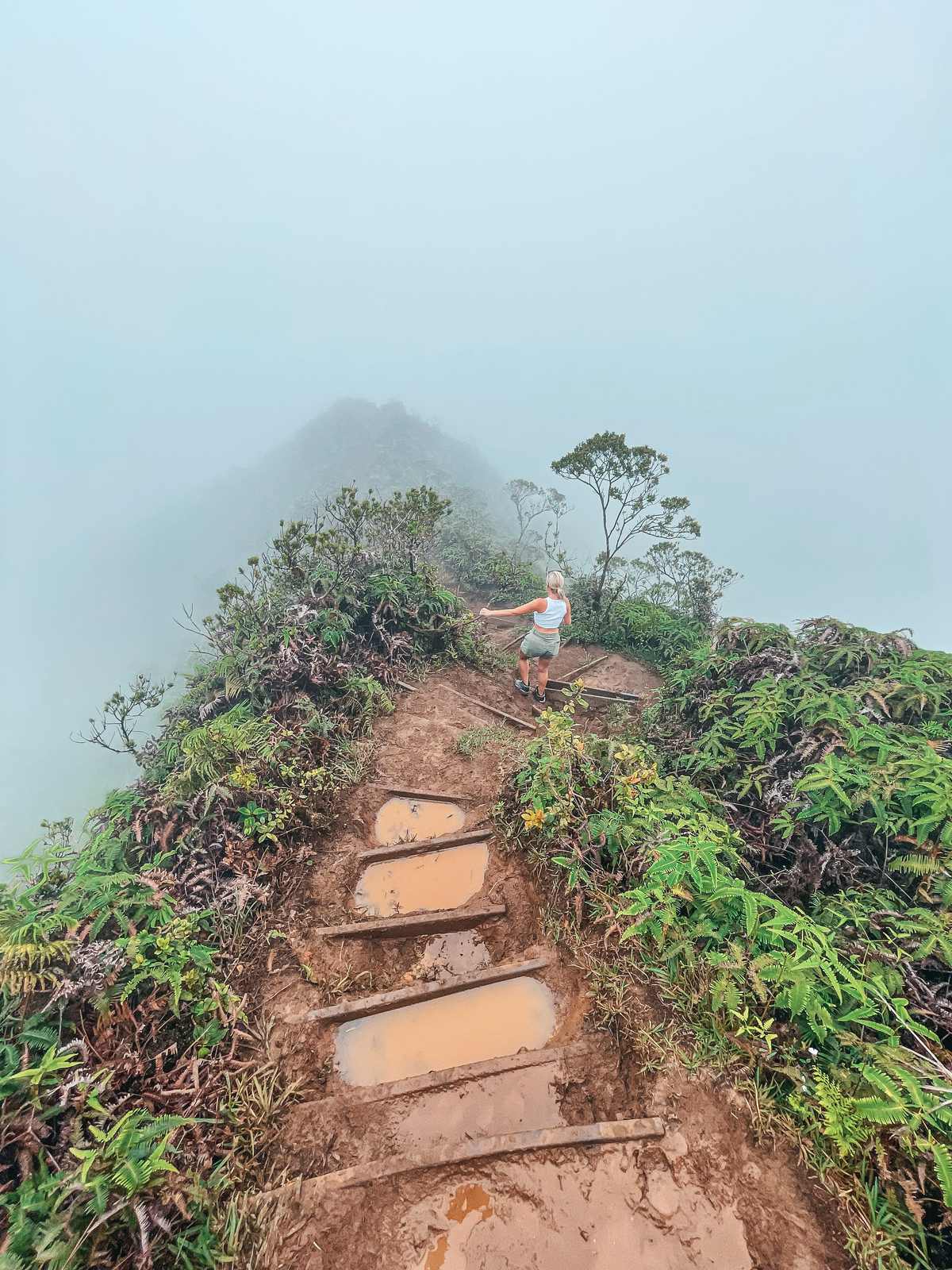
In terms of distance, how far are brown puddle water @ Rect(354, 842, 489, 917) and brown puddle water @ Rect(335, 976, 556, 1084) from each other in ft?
2.85

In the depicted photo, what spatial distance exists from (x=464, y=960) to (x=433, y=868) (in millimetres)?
981

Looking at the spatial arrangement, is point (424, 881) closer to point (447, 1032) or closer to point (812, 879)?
point (447, 1032)

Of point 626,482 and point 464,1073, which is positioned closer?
point 464,1073

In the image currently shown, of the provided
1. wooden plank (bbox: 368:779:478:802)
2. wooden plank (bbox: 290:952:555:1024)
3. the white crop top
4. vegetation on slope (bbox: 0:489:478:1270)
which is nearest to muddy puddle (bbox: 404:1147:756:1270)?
wooden plank (bbox: 290:952:555:1024)

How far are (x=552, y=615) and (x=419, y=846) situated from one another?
400 centimetres

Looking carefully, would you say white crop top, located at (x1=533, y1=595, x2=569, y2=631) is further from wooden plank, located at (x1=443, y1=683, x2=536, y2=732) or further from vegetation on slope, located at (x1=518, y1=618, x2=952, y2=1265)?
vegetation on slope, located at (x1=518, y1=618, x2=952, y2=1265)

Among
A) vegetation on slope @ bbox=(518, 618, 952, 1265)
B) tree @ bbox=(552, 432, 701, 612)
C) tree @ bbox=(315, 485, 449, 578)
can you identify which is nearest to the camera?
vegetation on slope @ bbox=(518, 618, 952, 1265)

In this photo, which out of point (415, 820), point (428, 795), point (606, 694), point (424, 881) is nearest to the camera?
point (424, 881)

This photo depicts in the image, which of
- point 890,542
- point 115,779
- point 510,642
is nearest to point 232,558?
point 115,779

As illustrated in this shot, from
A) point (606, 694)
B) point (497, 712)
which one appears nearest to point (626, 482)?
point (606, 694)

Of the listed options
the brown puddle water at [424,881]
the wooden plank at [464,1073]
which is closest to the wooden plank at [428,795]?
the brown puddle water at [424,881]

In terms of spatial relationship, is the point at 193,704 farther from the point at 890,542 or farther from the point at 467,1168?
the point at 890,542

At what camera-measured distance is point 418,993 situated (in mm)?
3926

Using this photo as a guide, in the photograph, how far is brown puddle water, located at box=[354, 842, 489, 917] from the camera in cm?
473
